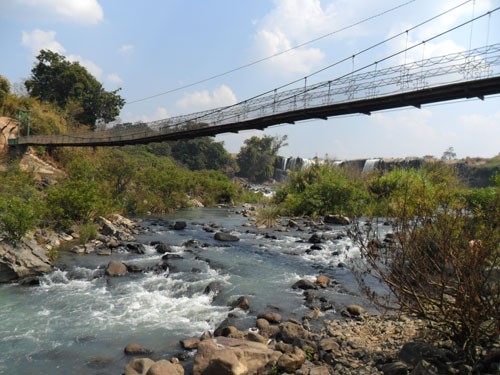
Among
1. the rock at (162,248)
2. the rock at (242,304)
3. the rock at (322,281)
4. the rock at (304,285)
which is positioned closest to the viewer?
the rock at (242,304)

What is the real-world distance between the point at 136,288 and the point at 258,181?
5483cm

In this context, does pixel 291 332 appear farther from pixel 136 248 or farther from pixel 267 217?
pixel 267 217

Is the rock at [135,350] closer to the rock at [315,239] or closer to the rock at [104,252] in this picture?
the rock at [104,252]

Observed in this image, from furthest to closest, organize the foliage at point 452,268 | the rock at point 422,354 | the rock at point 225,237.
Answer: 1. the rock at point 225,237
2. the rock at point 422,354
3. the foliage at point 452,268

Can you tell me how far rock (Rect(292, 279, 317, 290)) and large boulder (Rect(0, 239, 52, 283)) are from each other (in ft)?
19.8

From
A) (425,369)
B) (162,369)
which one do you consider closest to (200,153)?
(162,369)

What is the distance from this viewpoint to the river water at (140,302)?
17.9 ft

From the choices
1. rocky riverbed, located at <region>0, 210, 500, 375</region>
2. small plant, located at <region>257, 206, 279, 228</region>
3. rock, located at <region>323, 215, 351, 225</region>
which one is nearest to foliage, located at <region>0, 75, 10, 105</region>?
rocky riverbed, located at <region>0, 210, 500, 375</region>

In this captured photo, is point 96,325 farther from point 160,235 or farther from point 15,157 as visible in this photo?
point 15,157

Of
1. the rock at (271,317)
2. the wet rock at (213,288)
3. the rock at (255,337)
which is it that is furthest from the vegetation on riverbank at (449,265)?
the wet rock at (213,288)

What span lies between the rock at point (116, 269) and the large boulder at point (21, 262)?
1384mm

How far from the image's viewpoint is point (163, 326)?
644cm

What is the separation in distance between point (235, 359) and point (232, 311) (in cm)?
251

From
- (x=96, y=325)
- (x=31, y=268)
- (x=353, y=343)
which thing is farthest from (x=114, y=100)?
(x=353, y=343)
